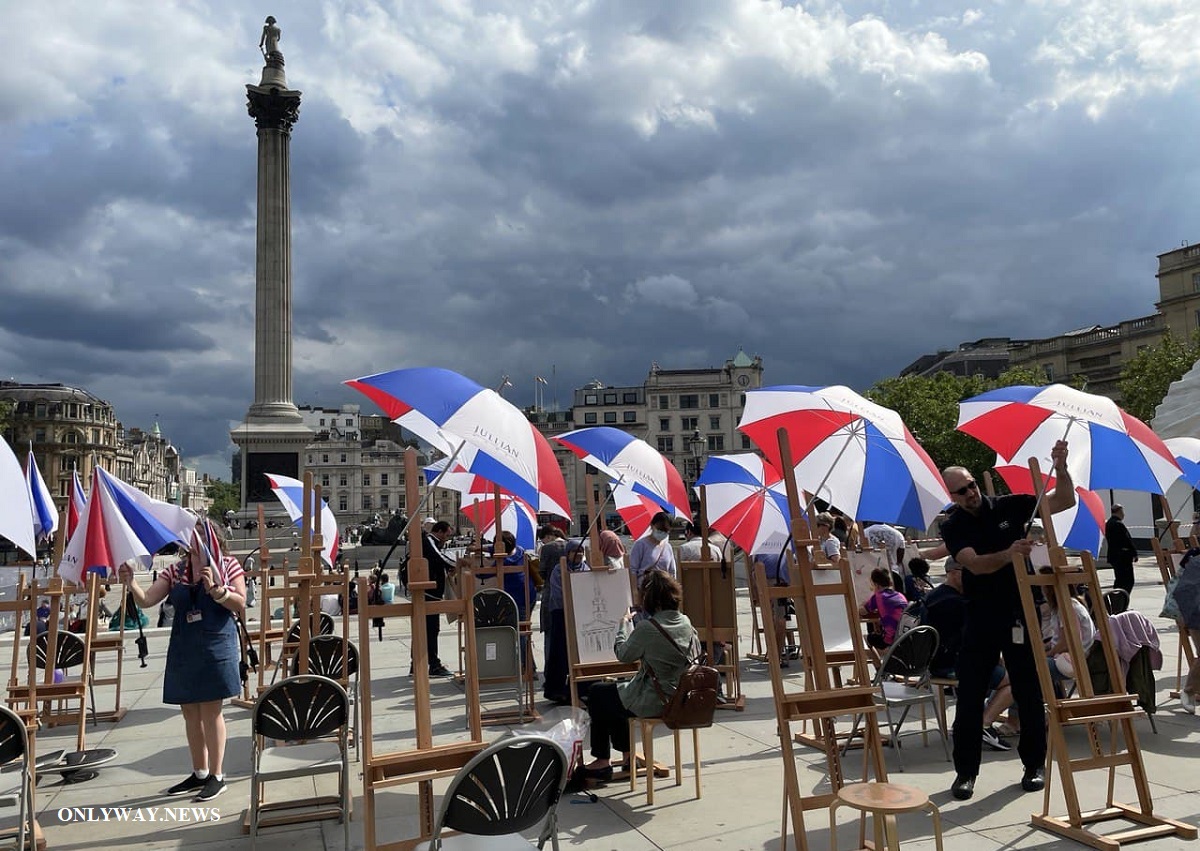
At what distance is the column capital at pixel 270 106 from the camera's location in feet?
162

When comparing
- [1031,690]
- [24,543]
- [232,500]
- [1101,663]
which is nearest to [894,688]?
[1031,690]

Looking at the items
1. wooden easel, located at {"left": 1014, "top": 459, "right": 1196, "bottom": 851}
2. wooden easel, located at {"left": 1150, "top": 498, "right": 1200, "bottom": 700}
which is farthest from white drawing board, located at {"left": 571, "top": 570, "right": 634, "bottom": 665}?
wooden easel, located at {"left": 1150, "top": 498, "right": 1200, "bottom": 700}

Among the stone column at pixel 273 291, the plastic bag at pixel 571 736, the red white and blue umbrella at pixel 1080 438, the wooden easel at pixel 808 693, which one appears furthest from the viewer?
the stone column at pixel 273 291

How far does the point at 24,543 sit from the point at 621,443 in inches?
232

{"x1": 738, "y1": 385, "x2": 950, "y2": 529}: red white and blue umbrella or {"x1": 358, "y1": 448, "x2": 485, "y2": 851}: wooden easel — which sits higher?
{"x1": 738, "y1": 385, "x2": 950, "y2": 529}: red white and blue umbrella

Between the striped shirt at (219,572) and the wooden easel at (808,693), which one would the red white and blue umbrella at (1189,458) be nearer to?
the wooden easel at (808,693)

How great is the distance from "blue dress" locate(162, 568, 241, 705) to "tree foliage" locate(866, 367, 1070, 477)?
46.0m

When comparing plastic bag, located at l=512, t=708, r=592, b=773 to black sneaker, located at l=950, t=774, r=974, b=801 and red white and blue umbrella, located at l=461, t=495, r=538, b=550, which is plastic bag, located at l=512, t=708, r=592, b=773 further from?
red white and blue umbrella, located at l=461, t=495, r=538, b=550

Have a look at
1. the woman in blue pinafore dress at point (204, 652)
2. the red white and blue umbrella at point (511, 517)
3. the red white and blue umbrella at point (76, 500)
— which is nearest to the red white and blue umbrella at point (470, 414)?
the woman in blue pinafore dress at point (204, 652)

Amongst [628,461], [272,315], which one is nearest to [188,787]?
[628,461]

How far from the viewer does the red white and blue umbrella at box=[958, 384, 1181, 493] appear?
23.1ft

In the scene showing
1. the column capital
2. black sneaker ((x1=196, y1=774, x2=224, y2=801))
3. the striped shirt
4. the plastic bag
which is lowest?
black sneaker ((x1=196, y1=774, x2=224, y2=801))

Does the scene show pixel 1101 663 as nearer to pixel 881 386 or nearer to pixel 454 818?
pixel 454 818

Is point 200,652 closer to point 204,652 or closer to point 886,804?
point 204,652
